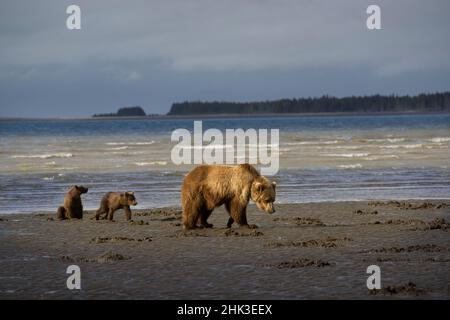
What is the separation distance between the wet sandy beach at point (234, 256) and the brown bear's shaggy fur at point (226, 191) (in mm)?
498

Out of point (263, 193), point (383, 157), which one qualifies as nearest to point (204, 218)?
point (263, 193)

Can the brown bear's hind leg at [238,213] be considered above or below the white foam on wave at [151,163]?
above

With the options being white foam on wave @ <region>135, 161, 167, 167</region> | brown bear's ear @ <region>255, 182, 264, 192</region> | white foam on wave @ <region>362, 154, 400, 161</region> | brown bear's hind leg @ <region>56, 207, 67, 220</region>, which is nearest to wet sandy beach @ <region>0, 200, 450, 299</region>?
brown bear's hind leg @ <region>56, 207, 67, 220</region>

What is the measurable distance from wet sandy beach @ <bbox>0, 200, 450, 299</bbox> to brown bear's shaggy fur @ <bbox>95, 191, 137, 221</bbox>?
15.7 inches

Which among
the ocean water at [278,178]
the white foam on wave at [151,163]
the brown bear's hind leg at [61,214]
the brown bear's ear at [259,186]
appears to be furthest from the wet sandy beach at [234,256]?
the white foam on wave at [151,163]

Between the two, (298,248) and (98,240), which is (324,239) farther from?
(98,240)

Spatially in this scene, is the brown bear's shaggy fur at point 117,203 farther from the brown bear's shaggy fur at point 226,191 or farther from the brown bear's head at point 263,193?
the brown bear's head at point 263,193

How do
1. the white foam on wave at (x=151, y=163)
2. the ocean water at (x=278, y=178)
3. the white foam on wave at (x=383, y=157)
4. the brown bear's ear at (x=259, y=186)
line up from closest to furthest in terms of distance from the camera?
the brown bear's ear at (x=259, y=186), the ocean water at (x=278, y=178), the white foam on wave at (x=151, y=163), the white foam on wave at (x=383, y=157)

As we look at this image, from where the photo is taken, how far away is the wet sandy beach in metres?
11.3

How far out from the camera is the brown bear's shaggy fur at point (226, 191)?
17406 millimetres

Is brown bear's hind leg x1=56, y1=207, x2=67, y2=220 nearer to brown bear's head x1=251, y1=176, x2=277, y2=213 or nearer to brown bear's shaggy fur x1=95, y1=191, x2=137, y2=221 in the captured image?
brown bear's shaggy fur x1=95, y1=191, x2=137, y2=221

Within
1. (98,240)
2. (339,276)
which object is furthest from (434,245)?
(98,240)
